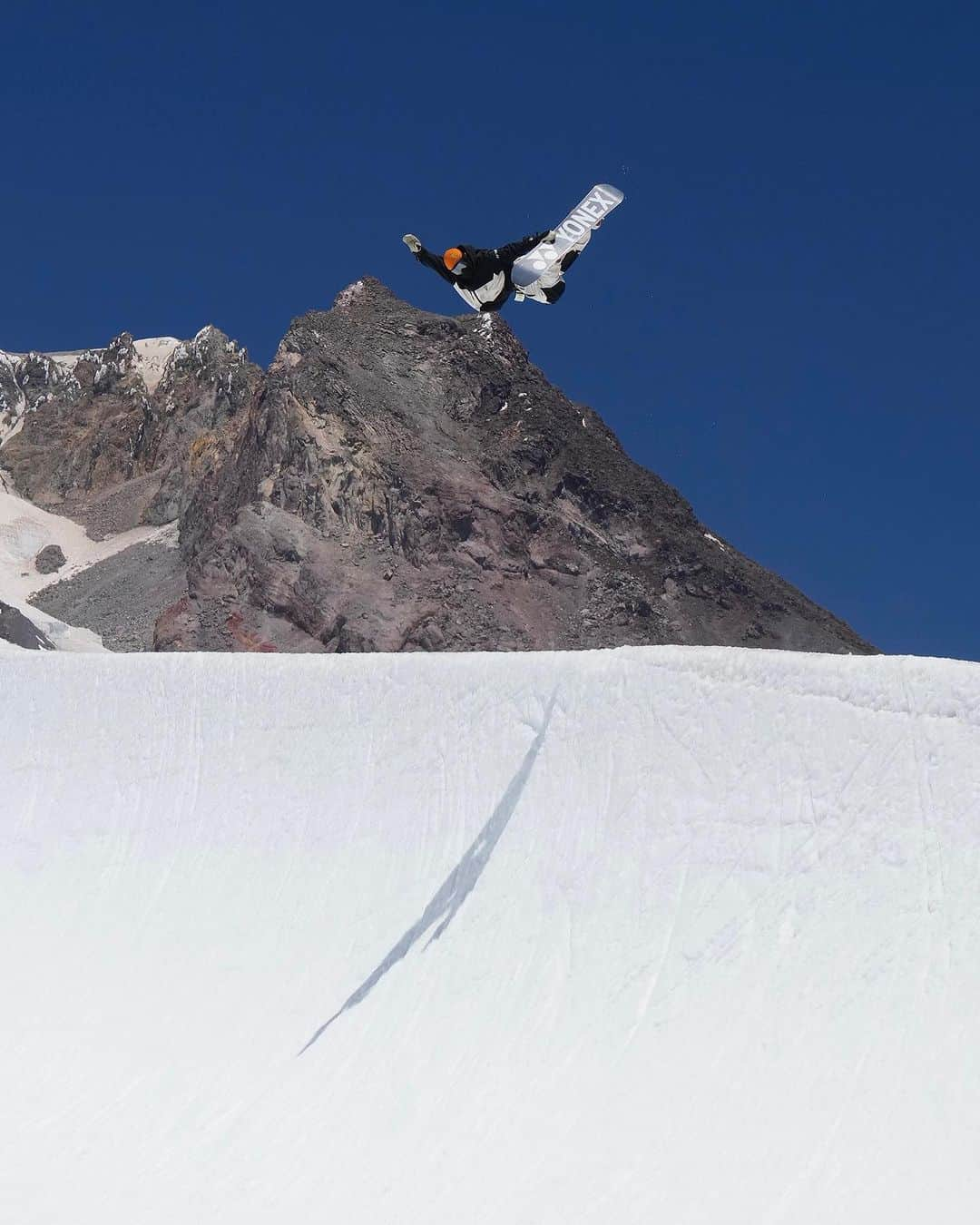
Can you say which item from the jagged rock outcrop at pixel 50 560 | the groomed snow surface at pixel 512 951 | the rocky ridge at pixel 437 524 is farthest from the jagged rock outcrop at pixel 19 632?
the jagged rock outcrop at pixel 50 560

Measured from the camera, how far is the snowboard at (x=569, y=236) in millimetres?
15602

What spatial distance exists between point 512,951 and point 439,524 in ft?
107

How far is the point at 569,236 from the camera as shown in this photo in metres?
16.2

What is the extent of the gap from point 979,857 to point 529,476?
39462 millimetres

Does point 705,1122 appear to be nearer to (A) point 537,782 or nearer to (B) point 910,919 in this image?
(B) point 910,919

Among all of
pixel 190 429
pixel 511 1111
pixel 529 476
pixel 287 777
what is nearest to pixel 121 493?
pixel 190 429

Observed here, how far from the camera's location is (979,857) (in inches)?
419

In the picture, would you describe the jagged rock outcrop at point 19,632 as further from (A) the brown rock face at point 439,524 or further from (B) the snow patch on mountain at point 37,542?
(B) the snow patch on mountain at point 37,542

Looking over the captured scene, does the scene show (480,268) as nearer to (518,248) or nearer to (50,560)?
(518,248)

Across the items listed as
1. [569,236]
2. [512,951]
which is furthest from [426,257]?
[512,951]

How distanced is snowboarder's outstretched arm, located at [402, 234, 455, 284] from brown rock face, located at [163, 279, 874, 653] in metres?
25.4

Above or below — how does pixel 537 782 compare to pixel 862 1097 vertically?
above

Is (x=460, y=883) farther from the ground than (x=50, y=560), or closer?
closer

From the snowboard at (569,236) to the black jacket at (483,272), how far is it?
4.0 inches
